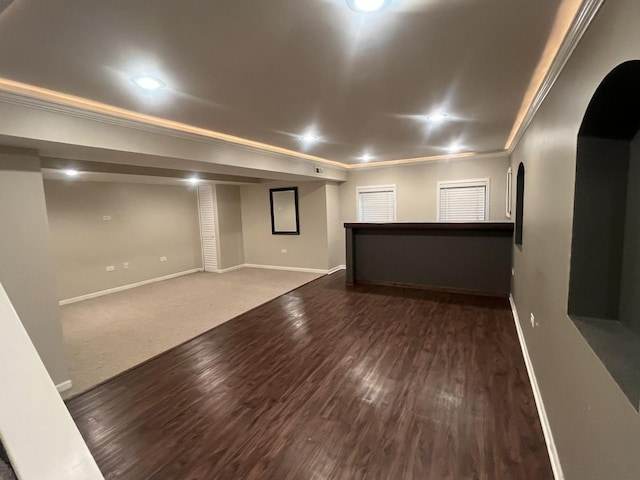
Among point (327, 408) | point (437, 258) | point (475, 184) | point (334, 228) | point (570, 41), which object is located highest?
point (570, 41)

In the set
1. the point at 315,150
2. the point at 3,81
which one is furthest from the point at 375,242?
the point at 3,81

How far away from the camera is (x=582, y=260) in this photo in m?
1.50

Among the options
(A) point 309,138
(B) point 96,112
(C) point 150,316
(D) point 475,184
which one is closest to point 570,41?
(A) point 309,138

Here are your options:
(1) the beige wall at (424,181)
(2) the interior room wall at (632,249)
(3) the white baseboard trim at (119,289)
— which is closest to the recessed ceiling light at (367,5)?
(2) the interior room wall at (632,249)

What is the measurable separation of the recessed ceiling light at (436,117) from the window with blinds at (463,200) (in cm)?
307

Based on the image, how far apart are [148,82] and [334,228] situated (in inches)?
210

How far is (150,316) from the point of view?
459 centimetres

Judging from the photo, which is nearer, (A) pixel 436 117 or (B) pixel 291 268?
(A) pixel 436 117

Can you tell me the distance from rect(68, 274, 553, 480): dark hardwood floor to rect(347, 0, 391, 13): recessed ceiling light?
96.0 inches

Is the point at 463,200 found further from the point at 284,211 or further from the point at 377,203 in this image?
the point at 284,211

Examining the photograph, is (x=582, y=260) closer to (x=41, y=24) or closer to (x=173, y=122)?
(x=41, y=24)

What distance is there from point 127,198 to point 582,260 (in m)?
7.19

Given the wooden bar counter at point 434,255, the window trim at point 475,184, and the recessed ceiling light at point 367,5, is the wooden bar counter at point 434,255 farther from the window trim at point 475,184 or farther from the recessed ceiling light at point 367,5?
the recessed ceiling light at point 367,5

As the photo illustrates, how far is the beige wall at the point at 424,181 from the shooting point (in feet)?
19.4
